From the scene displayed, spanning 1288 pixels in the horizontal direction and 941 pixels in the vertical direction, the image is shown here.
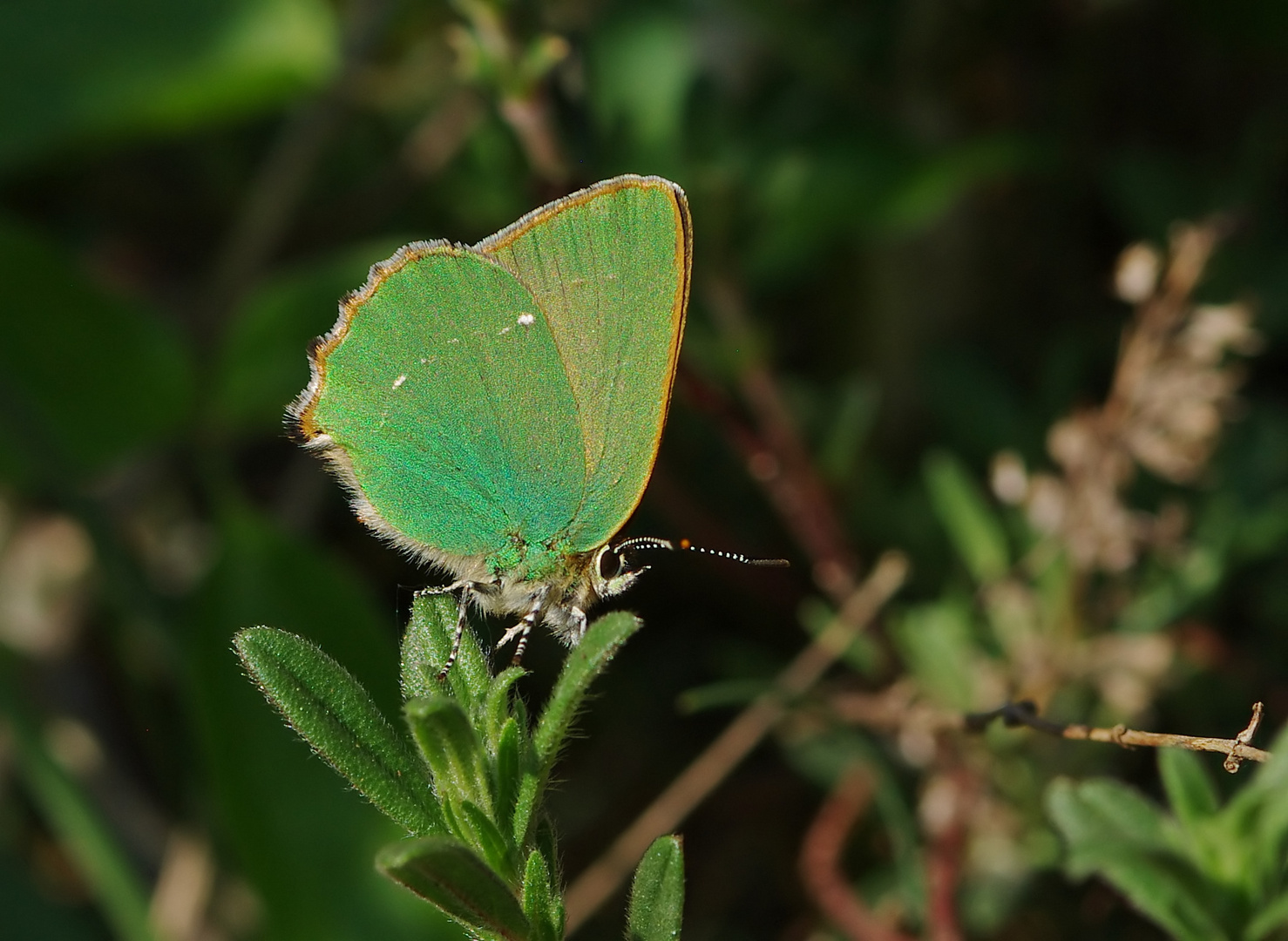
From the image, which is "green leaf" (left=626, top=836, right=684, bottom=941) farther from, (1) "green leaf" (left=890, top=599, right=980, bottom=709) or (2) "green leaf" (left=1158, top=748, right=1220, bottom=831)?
(1) "green leaf" (left=890, top=599, right=980, bottom=709)

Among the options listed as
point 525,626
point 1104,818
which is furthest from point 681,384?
point 1104,818

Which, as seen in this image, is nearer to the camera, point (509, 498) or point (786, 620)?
point (509, 498)

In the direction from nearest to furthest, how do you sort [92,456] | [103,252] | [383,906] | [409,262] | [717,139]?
[409,262] → [383,906] → [717,139] → [92,456] → [103,252]

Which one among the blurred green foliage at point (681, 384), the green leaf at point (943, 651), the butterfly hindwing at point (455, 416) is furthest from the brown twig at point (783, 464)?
the butterfly hindwing at point (455, 416)

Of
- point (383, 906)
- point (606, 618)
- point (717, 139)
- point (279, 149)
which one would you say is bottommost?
point (383, 906)

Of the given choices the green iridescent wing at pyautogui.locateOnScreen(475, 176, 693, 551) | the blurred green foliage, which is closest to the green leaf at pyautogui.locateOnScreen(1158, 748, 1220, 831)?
the blurred green foliage

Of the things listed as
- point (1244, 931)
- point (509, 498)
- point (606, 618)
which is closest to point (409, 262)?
point (509, 498)

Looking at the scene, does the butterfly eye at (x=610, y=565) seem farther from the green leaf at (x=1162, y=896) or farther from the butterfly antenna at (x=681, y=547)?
the green leaf at (x=1162, y=896)

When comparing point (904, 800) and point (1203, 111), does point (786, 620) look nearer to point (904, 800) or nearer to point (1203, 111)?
point (904, 800)
